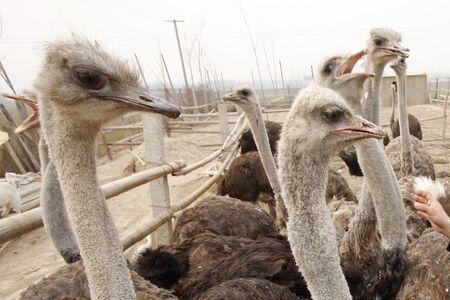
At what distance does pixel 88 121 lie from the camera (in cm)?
139

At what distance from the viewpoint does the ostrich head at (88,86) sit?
1.34 m


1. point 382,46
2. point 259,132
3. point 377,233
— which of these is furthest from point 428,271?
point 259,132

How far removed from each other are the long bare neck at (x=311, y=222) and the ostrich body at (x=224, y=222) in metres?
1.62

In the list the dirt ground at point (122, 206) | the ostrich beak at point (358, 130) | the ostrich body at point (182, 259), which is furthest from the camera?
→ the dirt ground at point (122, 206)

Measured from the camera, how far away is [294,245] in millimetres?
1469

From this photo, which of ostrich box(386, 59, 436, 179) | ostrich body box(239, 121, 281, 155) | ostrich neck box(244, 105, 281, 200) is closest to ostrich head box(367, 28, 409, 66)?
ostrich box(386, 59, 436, 179)

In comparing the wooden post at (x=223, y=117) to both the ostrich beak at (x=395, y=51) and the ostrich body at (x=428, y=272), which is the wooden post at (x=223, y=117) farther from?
the ostrich body at (x=428, y=272)

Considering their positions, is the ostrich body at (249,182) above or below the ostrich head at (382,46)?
below

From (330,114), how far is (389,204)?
2.82 ft

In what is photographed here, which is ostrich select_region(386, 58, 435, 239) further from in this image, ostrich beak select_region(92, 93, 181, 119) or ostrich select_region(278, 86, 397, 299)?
ostrich beak select_region(92, 93, 181, 119)

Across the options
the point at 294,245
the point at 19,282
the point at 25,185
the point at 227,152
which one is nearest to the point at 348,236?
the point at 294,245

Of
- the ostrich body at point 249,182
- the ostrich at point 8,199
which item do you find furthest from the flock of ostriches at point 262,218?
the ostrich at point 8,199

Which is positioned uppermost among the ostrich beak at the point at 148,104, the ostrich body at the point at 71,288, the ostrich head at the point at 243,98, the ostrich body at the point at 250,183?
the ostrich beak at the point at 148,104

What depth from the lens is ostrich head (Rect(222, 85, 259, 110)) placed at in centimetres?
375
